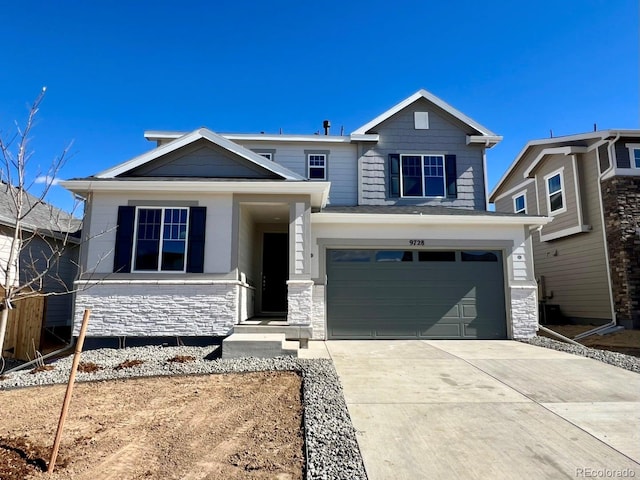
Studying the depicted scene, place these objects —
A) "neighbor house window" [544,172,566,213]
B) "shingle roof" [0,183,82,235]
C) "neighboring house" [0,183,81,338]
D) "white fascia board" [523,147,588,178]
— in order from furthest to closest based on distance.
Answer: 1. "neighbor house window" [544,172,566,213]
2. "white fascia board" [523,147,588,178]
3. "neighboring house" [0,183,81,338]
4. "shingle roof" [0,183,82,235]

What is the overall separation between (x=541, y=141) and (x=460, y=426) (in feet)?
46.1

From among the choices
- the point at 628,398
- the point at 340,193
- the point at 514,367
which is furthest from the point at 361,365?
the point at 340,193

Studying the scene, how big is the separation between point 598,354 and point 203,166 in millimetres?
9871

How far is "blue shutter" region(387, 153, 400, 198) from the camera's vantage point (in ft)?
39.7

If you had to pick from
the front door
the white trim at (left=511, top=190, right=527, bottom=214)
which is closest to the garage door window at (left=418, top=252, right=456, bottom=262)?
the front door

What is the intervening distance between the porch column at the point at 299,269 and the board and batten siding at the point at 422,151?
3677mm

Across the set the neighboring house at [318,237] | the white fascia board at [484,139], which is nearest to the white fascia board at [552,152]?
the white fascia board at [484,139]

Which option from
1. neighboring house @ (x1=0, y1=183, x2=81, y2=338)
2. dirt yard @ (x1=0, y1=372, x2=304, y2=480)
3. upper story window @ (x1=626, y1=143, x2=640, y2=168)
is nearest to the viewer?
dirt yard @ (x1=0, y1=372, x2=304, y2=480)

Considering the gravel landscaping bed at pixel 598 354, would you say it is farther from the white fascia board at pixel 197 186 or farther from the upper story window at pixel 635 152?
the upper story window at pixel 635 152

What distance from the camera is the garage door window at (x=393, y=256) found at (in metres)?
10.0

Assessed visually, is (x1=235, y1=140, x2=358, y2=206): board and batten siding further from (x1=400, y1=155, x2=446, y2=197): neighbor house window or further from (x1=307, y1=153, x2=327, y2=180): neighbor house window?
(x1=400, y1=155, x2=446, y2=197): neighbor house window

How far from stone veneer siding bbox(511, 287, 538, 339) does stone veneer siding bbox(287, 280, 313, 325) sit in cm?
553

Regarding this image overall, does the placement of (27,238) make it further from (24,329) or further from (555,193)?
(555,193)

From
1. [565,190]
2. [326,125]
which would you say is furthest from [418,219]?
[565,190]
